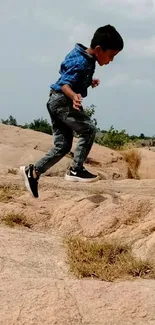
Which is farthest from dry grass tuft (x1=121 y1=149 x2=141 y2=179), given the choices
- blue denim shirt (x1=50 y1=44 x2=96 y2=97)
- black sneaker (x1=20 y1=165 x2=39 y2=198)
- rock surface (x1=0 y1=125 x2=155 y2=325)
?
blue denim shirt (x1=50 y1=44 x2=96 y2=97)

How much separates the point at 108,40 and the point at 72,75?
1.81 ft

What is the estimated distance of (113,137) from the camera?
21188 mm

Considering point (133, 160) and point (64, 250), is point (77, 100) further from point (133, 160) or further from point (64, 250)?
point (133, 160)

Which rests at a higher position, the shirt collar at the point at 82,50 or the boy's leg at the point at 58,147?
the shirt collar at the point at 82,50

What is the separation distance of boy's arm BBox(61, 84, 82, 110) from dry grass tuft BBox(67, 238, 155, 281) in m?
1.36

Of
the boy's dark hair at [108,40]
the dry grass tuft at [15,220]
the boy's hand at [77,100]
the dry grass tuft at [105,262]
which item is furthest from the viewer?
the dry grass tuft at [15,220]

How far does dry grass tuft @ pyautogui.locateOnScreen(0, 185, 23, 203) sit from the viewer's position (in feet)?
24.1

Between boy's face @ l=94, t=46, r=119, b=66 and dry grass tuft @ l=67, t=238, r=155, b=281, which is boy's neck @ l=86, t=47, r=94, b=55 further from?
dry grass tuft @ l=67, t=238, r=155, b=281

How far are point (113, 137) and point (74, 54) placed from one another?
48.8ft

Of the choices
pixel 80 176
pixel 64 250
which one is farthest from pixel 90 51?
pixel 64 250

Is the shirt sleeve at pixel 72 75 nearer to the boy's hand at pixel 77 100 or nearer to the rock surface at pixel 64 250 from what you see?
the boy's hand at pixel 77 100

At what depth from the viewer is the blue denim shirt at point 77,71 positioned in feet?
20.5

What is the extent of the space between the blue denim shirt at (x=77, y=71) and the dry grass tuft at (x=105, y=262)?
1.64m

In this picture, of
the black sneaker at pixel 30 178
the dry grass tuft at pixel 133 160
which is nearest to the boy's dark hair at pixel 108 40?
the black sneaker at pixel 30 178
